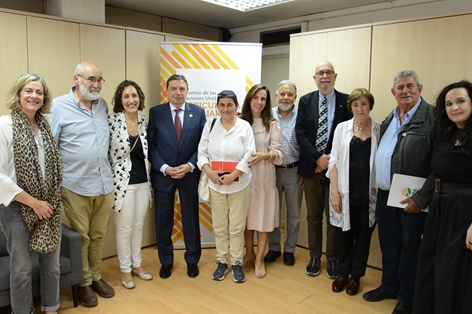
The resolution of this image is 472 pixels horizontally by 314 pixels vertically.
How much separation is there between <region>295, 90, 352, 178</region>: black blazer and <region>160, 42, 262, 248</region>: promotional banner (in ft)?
3.11

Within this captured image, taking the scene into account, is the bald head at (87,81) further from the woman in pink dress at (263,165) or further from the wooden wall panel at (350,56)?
the wooden wall panel at (350,56)

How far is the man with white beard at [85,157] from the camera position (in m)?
2.93

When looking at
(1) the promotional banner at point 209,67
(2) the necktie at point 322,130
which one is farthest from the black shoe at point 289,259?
(1) the promotional banner at point 209,67

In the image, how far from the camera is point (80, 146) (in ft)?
9.68

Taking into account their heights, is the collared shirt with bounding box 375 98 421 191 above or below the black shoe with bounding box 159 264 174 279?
above

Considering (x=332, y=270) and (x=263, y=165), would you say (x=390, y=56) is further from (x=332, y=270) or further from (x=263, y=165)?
(x=332, y=270)

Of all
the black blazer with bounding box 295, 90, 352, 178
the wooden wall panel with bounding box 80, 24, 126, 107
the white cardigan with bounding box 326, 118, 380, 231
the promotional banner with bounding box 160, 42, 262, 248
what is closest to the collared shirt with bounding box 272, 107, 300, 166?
the black blazer with bounding box 295, 90, 352, 178

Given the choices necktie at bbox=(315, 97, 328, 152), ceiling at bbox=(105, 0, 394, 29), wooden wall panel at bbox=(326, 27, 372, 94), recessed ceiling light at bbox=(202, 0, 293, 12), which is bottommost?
necktie at bbox=(315, 97, 328, 152)

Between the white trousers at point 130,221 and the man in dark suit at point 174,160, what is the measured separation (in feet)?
0.58

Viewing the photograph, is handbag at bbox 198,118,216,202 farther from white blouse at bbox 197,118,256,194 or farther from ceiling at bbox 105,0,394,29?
ceiling at bbox 105,0,394,29

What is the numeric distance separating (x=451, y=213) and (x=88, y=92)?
267 centimetres

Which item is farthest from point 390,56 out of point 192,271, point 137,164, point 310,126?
point 192,271

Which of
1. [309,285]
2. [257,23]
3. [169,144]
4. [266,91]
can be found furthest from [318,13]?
[309,285]

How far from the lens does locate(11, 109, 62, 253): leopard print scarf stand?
2.46 metres
